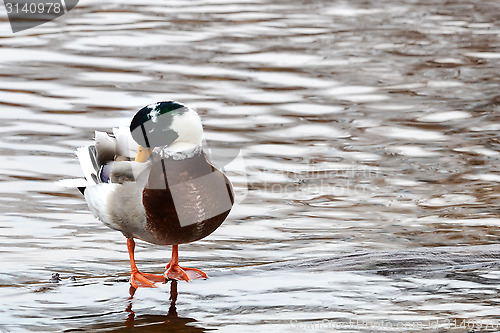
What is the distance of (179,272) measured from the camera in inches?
181

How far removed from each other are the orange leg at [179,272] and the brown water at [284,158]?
110mm

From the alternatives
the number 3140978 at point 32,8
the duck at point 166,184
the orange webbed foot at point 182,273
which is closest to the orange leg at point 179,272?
the orange webbed foot at point 182,273

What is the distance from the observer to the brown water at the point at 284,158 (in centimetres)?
423

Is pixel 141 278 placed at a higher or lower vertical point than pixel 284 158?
higher

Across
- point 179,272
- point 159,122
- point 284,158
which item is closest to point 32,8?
point 284,158

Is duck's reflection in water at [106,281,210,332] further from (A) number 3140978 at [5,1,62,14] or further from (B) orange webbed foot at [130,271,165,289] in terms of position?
(A) number 3140978 at [5,1,62,14]

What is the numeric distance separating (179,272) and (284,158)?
2646mm

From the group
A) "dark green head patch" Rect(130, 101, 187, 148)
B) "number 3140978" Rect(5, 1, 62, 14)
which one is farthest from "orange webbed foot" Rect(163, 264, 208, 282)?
"number 3140978" Rect(5, 1, 62, 14)

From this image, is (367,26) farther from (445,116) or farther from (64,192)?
(64,192)

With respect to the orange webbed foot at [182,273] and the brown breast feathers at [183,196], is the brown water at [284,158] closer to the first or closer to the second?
the orange webbed foot at [182,273]

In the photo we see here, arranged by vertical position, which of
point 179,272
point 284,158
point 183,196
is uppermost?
point 183,196

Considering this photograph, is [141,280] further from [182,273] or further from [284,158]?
[284,158]

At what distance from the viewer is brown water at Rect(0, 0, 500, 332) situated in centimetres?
423

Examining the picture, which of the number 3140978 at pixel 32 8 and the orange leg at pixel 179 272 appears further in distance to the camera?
the number 3140978 at pixel 32 8
